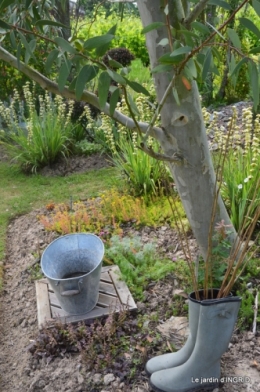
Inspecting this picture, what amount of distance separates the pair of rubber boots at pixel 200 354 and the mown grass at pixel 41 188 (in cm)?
266

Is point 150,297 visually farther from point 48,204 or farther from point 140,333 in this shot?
point 48,204

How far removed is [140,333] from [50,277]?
25.4 inches

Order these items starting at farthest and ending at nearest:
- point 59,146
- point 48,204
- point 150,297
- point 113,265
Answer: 1. point 59,146
2. point 48,204
3. point 113,265
4. point 150,297

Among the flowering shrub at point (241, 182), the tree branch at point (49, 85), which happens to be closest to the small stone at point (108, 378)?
the tree branch at point (49, 85)

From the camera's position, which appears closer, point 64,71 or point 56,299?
point 64,71

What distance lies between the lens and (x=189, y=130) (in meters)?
2.36

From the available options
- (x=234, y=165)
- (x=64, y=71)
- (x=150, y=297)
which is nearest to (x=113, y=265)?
(x=150, y=297)

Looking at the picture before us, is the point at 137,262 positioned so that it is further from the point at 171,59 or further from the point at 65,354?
the point at 171,59

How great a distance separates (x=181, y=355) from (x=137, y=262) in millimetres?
1163

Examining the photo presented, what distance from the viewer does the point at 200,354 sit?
6.82ft

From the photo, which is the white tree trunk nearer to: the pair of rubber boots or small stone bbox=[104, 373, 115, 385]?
the pair of rubber boots

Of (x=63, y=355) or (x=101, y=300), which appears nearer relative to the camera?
(x=63, y=355)

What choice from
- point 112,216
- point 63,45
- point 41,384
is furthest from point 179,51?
point 112,216

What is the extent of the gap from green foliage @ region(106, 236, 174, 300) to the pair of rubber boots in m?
0.82
